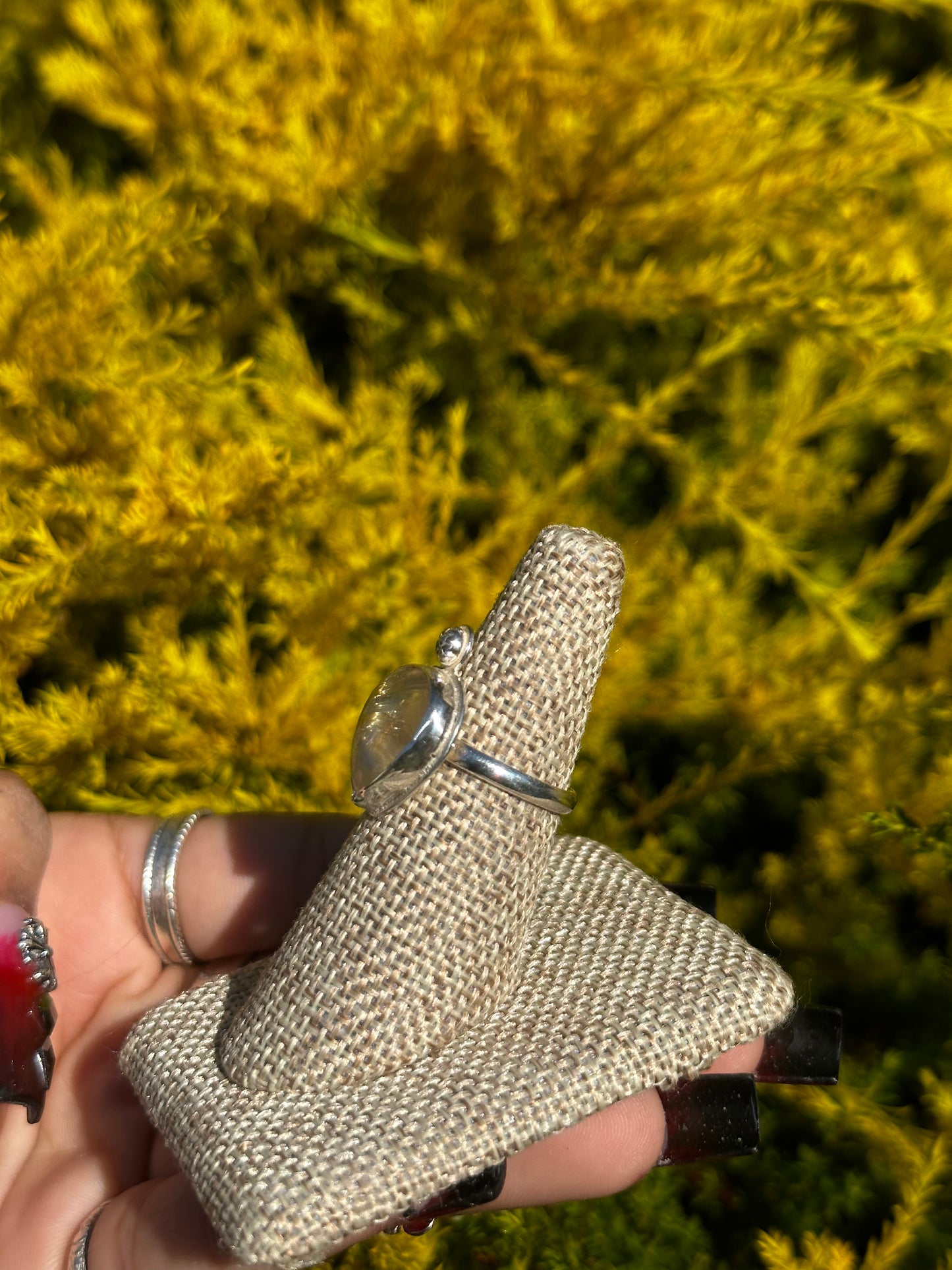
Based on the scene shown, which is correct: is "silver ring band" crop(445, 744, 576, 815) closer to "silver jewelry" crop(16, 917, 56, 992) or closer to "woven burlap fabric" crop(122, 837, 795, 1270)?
"woven burlap fabric" crop(122, 837, 795, 1270)

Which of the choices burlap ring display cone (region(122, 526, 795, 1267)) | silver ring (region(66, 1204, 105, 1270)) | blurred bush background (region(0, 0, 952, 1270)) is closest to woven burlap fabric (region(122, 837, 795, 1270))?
burlap ring display cone (region(122, 526, 795, 1267))

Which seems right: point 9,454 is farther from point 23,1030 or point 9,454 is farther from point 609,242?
point 609,242

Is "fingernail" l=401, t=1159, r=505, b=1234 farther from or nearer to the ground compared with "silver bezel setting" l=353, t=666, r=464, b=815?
nearer to the ground

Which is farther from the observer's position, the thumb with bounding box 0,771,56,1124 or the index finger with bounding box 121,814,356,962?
the index finger with bounding box 121,814,356,962

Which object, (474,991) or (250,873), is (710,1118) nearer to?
(474,991)

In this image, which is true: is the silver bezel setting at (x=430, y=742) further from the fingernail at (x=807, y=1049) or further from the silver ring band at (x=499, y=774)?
the fingernail at (x=807, y=1049)

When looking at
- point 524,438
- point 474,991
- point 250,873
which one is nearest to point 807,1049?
point 474,991
